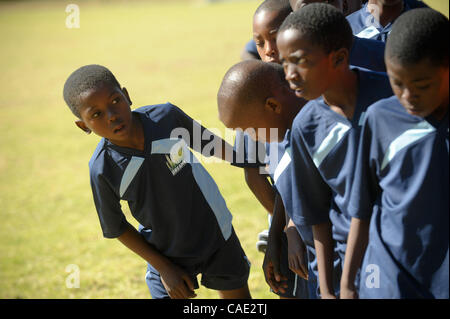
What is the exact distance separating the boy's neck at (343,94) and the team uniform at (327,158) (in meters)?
0.02

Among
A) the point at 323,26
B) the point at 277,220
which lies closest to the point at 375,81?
the point at 323,26

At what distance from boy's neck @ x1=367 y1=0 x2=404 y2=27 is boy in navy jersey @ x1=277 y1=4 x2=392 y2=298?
69 centimetres

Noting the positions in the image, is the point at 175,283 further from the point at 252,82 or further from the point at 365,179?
the point at 365,179

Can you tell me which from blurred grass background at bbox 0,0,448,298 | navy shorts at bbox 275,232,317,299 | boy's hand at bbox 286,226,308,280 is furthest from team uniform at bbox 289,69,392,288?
blurred grass background at bbox 0,0,448,298

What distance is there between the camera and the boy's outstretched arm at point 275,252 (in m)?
2.42

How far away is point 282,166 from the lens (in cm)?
216

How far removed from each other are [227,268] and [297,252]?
0.57 metres

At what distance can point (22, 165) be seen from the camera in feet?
23.9

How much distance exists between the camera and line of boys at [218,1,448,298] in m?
1.55

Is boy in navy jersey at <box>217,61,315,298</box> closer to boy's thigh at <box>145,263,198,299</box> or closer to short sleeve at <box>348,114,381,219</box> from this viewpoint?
short sleeve at <box>348,114,381,219</box>

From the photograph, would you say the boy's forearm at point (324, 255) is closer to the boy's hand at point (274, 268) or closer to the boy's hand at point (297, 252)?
the boy's hand at point (297, 252)

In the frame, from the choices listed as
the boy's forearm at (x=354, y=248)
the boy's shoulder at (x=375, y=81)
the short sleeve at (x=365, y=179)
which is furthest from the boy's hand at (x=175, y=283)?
the boy's shoulder at (x=375, y=81)
